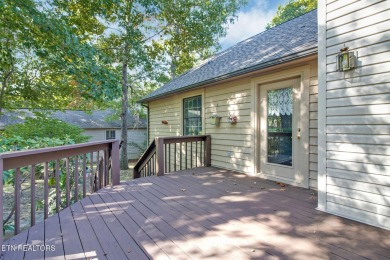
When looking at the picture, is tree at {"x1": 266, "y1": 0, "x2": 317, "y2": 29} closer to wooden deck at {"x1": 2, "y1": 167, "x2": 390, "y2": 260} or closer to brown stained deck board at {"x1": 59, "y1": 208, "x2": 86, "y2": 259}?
wooden deck at {"x1": 2, "y1": 167, "x2": 390, "y2": 260}

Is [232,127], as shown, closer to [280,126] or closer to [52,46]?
[280,126]

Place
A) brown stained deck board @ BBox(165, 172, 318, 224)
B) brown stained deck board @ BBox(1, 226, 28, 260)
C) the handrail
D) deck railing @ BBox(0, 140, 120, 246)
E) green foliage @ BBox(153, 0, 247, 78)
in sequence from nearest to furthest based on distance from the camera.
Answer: brown stained deck board @ BBox(1, 226, 28, 260)
deck railing @ BBox(0, 140, 120, 246)
brown stained deck board @ BBox(165, 172, 318, 224)
the handrail
green foliage @ BBox(153, 0, 247, 78)

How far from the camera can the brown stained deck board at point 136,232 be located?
181 cm

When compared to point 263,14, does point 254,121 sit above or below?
below

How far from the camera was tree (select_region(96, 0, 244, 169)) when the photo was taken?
9.29m

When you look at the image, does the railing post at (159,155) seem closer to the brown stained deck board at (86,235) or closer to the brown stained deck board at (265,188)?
the brown stained deck board at (265,188)

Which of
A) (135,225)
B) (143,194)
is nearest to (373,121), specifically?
(135,225)

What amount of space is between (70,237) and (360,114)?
3101 mm

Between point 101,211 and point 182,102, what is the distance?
458cm

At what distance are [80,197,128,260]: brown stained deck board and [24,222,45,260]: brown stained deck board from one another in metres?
0.43

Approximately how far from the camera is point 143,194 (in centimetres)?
342

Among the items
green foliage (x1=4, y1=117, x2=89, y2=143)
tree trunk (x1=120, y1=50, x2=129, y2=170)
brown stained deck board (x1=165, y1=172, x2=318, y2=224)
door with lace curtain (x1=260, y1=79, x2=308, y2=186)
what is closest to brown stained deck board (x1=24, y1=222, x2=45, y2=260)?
brown stained deck board (x1=165, y1=172, x2=318, y2=224)

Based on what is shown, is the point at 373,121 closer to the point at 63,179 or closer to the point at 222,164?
the point at 222,164

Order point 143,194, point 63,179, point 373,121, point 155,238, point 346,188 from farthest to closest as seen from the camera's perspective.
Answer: point 63,179 < point 143,194 < point 346,188 < point 373,121 < point 155,238
